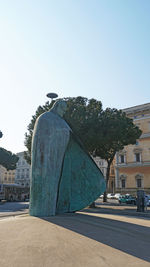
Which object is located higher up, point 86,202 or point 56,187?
point 56,187

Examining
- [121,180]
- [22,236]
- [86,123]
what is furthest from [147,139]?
[22,236]

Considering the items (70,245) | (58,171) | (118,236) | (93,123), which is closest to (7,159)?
(93,123)

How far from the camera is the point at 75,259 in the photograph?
4336 millimetres

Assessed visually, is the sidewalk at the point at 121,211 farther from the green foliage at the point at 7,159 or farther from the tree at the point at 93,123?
the green foliage at the point at 7,159

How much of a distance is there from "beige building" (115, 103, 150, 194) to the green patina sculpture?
1571 inches

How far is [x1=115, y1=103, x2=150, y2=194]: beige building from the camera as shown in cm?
4775

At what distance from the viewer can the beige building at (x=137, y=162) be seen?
47.8 m

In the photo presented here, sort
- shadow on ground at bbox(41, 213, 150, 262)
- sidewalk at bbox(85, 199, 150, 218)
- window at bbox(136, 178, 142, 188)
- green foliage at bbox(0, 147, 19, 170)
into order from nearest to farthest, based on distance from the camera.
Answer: shadow on ground at bbox(41, 213, 150, 262) < sidewalk at bbox(85, 199, 150, 218) < green foliage at bbox(0, 147, 19, 170) < window at bbox(136, 178, 142, 188)

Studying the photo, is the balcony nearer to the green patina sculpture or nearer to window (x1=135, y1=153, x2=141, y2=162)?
window (x1=135, y1=153, x2=141, y2=162)

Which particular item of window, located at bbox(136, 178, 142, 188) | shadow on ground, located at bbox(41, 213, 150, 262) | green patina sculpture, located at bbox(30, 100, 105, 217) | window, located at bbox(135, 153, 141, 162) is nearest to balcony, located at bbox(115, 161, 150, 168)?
window, located at bbox(135, 153, 141, 162)

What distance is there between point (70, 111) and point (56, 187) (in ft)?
48.6

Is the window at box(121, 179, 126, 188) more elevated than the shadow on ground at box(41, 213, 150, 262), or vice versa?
the shadow on ground at box(41, 213, 150, 262)

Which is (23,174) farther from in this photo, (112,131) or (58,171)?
(58,171)

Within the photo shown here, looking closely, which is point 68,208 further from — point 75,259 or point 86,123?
point 86,123
